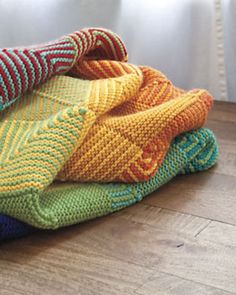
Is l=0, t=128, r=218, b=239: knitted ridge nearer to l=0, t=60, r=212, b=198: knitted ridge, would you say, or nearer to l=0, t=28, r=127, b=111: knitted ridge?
l=0, t=60, r=212, b=198: knitted ridge

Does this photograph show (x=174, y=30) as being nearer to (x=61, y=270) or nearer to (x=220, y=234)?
(x=220, y=234)

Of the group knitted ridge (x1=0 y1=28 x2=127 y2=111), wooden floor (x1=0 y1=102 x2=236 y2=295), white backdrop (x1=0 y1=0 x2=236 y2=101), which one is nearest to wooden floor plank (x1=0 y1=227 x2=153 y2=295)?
wooden floor (x1=0 y1=102 x2=236 y2=295)

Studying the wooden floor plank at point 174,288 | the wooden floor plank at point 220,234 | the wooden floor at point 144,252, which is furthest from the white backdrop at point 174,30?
the wooden floor plank at point 174,288

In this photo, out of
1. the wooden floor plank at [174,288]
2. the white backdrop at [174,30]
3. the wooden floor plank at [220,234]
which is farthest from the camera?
the white backdrop at [174,30]

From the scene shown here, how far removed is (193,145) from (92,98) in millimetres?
187

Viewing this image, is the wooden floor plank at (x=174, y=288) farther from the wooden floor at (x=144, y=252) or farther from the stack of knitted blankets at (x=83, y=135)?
the stack of knitted blankets at (x=83, y=135)

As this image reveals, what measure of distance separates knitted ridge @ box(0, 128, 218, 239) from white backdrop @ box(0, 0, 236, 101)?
0.44 meters

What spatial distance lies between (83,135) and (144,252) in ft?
0.60

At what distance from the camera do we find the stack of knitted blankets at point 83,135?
769 millimetres

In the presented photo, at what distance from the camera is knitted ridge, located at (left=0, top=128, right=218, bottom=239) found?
75cm

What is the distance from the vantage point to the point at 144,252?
735 mm

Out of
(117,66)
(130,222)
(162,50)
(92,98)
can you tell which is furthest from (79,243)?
(162,50)

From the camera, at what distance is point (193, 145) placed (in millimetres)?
939

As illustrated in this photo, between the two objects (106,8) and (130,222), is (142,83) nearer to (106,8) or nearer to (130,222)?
(130,222)
